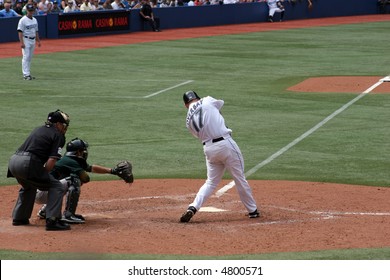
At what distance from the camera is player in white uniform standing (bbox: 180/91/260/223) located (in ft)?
37.8

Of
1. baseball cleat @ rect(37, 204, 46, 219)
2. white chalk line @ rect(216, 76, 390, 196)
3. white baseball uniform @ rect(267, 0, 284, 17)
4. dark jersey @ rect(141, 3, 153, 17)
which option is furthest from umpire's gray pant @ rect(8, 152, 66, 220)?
white baseball uniform @ rect(267, 0, 284, 17)

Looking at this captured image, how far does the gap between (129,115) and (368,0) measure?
34.3 m

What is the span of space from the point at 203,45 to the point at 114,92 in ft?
41.0

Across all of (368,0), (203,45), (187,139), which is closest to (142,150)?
(187,139)

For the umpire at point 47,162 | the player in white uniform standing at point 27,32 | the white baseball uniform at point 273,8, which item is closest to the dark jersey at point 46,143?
the umpire at point 47,162

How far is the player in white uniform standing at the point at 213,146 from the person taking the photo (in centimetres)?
1151

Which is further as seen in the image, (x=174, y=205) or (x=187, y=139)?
(x=187, y=139)

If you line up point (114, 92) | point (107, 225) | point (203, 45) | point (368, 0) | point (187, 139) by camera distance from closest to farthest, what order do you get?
point (107, 225) → point (187, 139) → point (114, 92) → point (203, 45) → point (368, 0)

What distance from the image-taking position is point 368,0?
171ft

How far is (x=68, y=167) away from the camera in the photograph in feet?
38.4

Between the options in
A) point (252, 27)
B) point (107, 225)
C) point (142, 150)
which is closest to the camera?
point (107, 225)

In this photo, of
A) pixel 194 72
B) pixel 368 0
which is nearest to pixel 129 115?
pixel 194 72

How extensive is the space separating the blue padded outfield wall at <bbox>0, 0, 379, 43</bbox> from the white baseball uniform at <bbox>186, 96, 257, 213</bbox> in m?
24.2

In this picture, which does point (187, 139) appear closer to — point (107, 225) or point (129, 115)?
point (129, 115)
